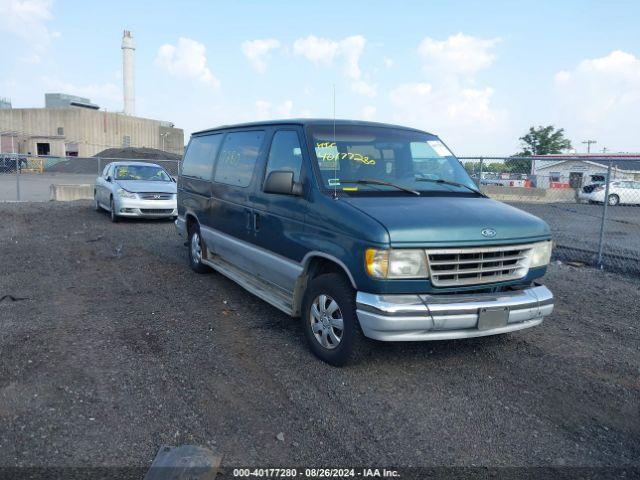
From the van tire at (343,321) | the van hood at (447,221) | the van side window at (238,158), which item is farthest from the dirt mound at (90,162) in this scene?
the van hood at (447,221)

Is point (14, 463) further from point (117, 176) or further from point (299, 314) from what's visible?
point (117, 176)

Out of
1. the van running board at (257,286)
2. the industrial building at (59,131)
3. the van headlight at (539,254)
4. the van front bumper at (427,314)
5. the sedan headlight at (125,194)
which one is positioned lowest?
the van running board at (257,286)

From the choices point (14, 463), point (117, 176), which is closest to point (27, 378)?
point (14, 463)

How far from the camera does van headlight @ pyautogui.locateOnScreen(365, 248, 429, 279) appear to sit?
367 centimetres

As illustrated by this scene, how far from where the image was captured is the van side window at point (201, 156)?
6.66m

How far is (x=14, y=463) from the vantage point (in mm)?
2854

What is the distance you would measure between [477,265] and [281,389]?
5.84 feet

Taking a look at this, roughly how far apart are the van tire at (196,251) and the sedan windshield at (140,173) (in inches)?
261

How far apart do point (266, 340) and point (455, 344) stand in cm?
177

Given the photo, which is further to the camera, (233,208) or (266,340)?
(233,208)

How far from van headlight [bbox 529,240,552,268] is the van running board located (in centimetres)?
215

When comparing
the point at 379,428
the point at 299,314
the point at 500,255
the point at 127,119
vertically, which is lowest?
the point at 379,428

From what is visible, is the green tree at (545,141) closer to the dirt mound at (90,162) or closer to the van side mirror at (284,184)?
the dirt mound at (90,162)

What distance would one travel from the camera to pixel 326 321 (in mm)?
4207
